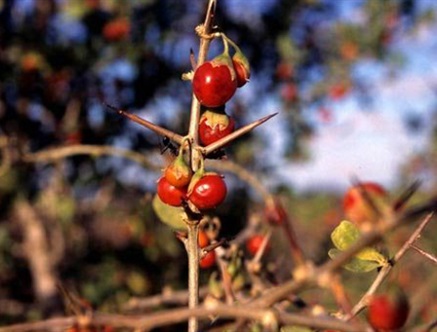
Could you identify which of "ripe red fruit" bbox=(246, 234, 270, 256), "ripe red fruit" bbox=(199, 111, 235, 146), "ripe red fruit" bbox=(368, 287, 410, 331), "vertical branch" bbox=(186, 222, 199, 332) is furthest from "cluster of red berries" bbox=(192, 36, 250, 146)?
"ripe red fruit" bbox=(246, 234, 270, 256)

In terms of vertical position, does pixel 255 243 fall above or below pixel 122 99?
below

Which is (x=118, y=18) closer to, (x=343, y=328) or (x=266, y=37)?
(x=266, y=37)

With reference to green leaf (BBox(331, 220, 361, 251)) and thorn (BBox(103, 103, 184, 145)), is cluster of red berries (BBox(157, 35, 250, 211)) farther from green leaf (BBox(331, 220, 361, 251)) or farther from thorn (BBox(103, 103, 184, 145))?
green leaf (BBox(331, 220, 361, 251))

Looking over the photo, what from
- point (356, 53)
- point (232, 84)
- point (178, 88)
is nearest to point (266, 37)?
point (178, 88)

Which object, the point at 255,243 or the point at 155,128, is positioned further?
the point at 255,243

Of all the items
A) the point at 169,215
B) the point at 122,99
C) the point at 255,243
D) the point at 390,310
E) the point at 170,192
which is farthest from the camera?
the point at 122,99

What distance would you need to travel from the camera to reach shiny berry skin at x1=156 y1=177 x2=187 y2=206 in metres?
0.85

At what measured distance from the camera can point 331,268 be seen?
0.50 m

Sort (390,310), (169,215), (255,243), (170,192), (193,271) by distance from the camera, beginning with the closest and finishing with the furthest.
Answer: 1. (390,310)
2. (193,271)
3. (170,192)
4. (169,215)
5. (255,243)

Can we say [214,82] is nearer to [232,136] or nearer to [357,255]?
[232,136]

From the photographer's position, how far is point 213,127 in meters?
0.85

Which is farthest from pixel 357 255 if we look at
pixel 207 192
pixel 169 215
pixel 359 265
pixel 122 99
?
pixel 122 99

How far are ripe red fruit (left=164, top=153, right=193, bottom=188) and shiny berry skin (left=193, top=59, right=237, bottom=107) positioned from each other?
0.08m

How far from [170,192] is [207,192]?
66 millimetres
